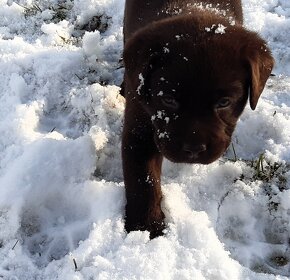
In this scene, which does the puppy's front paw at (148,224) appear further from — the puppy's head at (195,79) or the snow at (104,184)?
the puppy's head at (195,79)

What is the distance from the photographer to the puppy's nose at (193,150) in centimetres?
243

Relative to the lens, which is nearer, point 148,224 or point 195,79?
point 195,79

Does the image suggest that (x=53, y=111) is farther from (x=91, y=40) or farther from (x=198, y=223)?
(x=198, y=223)

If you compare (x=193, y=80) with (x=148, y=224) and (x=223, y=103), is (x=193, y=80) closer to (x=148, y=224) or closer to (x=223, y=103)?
(x=223, y=103)

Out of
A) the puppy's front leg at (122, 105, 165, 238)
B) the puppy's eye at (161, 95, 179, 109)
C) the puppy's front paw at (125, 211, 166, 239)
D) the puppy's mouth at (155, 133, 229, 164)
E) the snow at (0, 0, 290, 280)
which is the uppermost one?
the puppy's eye at (161, 95, 179, 109)

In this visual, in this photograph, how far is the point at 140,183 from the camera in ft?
9.40

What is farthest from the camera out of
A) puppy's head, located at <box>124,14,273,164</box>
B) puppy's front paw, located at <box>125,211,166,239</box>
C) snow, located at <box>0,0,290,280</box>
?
puppy's front paw, located at <box>125,211,166,239</box>

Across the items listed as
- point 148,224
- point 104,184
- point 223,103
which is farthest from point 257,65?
point 104,184

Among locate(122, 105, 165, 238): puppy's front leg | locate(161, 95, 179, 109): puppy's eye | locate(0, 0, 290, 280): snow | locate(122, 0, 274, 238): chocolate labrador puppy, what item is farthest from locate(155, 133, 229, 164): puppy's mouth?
locate(0, 0, 290, 280): snow

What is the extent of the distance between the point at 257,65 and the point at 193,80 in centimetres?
31

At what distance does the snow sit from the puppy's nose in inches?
17.5

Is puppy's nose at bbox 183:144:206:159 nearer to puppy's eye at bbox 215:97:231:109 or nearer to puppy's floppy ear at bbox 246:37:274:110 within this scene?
puppy's eye at bbox 215:97:231:109

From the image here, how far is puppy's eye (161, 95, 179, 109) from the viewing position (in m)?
2.43

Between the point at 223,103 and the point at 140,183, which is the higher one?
the point at 223,103
